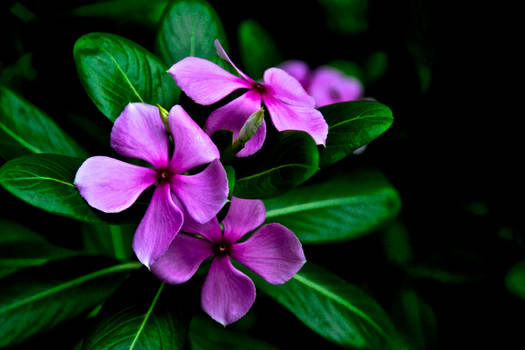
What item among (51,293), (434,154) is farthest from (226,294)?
(434,154)

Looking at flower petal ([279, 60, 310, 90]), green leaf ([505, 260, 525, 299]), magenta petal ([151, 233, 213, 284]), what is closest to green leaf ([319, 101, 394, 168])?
magenta petal ([151, 233, 213, 284])

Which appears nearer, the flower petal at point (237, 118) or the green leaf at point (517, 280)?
the flower petal at point (237, 118)

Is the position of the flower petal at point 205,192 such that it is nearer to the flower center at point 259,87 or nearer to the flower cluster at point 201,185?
the flower cluster at point 201,185

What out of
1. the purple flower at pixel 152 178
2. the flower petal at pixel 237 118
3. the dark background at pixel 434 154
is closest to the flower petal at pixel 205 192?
the purple flower at pixel 152 178

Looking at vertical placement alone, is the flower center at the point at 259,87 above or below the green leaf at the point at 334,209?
above

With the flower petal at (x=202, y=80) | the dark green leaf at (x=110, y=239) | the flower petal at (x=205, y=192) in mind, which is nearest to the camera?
the flower petal at (x=205, y=192)

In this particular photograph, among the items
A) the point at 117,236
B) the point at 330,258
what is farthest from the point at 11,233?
the point at 330,258

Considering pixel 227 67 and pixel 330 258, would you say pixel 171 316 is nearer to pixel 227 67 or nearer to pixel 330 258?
pixel 227 67
